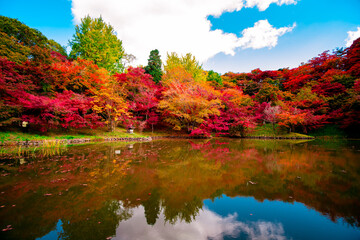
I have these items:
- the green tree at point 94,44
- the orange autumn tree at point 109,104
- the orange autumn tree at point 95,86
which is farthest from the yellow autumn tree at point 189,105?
the green tree at point 94,44

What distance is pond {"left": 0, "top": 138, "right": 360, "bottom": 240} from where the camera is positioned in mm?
2158

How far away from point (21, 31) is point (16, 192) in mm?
22137

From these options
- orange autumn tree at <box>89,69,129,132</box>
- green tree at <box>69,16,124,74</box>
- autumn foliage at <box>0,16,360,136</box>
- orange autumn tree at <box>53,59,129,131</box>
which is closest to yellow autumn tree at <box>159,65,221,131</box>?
autumn foliage at <box>0,16,360,136</box>

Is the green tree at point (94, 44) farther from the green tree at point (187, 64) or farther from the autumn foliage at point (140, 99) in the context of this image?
the green tree at point (187, 64)

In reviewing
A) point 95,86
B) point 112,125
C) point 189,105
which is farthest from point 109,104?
point 189,105

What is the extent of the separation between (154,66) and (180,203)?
24.6 m

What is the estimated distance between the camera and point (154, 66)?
986 inches

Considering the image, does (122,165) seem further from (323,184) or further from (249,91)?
(249,91)

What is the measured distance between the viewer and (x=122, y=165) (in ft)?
17.7

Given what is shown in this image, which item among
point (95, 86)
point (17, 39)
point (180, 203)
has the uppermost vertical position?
point (17, 39)

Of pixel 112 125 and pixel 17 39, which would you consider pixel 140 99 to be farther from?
pixel 17 39

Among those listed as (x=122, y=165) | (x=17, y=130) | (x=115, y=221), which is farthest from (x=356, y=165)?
(x=17, y=130)

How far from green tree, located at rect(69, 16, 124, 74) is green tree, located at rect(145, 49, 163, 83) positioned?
5.14 m

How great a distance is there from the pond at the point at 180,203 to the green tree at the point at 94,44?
2054 centimetres
